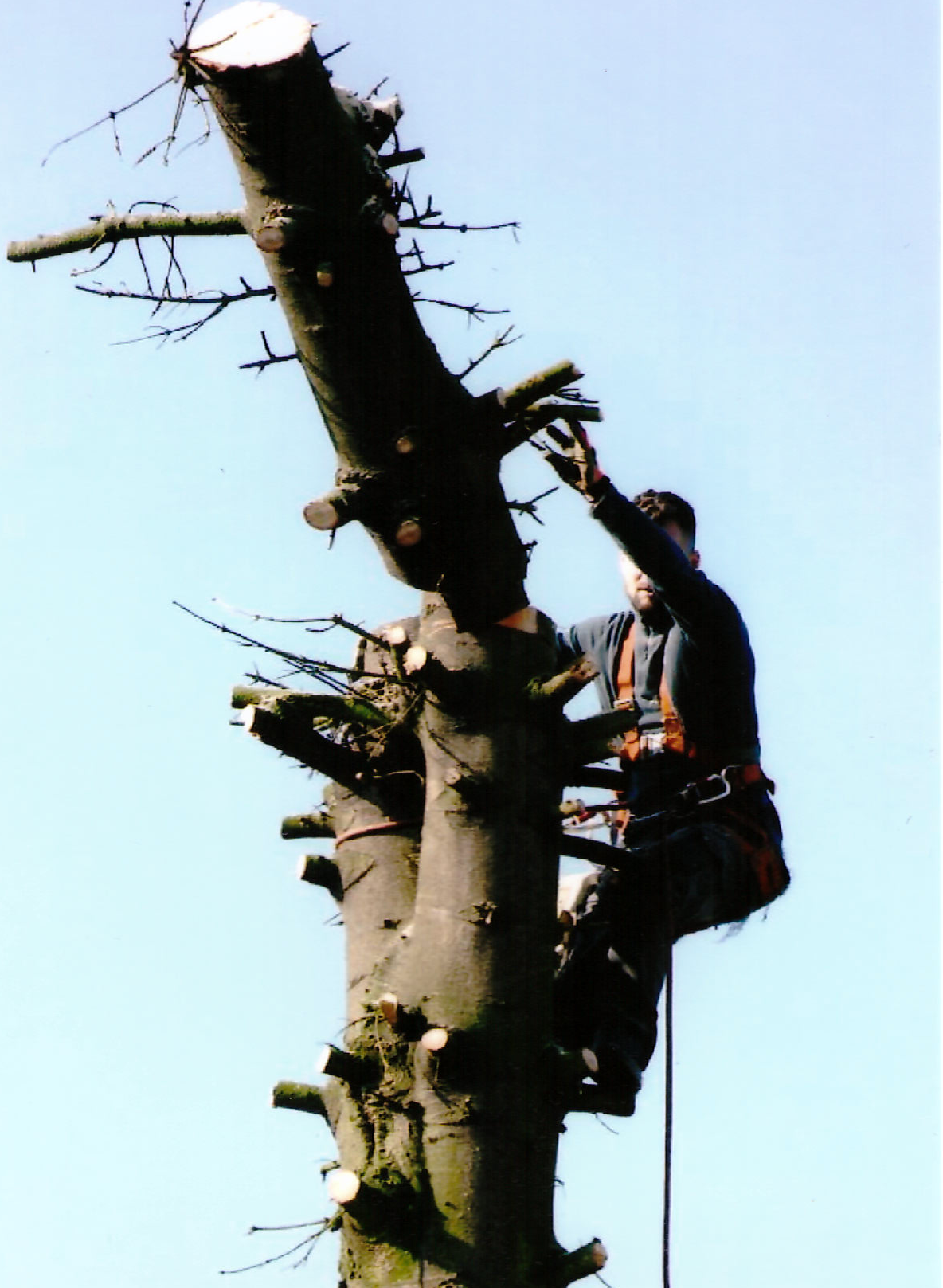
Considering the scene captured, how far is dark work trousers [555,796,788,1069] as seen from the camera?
4.87 m

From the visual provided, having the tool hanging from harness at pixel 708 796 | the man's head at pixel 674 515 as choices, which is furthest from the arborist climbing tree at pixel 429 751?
the man's head at pixel 674 515

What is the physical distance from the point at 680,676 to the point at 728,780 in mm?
370

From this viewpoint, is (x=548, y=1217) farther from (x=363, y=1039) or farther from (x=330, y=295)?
(x=330, y=295)

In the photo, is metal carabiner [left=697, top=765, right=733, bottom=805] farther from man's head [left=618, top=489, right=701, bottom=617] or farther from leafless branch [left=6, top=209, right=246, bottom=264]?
leafless branch [left=6, top=209, right=246, bottom=264]

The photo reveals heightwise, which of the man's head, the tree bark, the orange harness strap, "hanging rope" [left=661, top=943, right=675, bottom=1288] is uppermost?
the man's head

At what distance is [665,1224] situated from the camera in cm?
448

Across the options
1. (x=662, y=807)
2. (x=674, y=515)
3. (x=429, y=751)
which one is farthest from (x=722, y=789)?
(x=429, y=751)

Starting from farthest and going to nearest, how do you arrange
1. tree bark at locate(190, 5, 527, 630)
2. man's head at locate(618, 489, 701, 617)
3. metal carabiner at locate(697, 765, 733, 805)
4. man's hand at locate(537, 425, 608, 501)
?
man's head at locate(618, 489, 701, 617) → metal carabiner at locate(697, 765, 733, 805) → man's hand at locate(537, 425, 608, 501) → tree bark at locate(190, 5, 527, 630)

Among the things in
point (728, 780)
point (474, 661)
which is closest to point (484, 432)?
point (474, 661)

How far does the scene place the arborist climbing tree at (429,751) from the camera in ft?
12.5

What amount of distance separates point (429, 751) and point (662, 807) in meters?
1.16

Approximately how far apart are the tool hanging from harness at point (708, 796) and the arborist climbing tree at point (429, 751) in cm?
22

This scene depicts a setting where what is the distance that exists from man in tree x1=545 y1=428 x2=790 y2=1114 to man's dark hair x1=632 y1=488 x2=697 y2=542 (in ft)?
0.63

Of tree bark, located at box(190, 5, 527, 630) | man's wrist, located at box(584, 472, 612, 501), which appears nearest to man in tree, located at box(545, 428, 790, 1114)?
man's wrist, located at box(584, 472, 612, 501)
